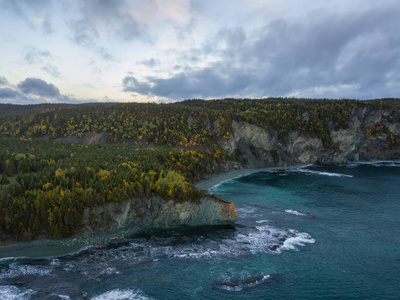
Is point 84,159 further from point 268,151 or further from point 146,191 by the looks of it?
point 268,151

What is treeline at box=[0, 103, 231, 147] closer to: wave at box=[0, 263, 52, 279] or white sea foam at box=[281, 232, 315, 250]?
white sea foam at box=[281, 232, 315, 250]

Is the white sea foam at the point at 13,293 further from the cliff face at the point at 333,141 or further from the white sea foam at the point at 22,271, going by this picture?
the cliff face at the point at 333,141

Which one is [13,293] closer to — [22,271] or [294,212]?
[22,271]

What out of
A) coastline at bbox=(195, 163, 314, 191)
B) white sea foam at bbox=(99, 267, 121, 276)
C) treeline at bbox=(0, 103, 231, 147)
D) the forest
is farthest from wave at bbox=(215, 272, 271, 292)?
treeline at bbox=(0, 103, 231, 147)

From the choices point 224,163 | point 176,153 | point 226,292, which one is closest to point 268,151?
point 224,163

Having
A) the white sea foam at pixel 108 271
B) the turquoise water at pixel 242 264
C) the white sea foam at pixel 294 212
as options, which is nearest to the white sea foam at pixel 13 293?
the turquoise water at pixel 242 264

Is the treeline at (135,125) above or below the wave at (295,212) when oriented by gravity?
above
